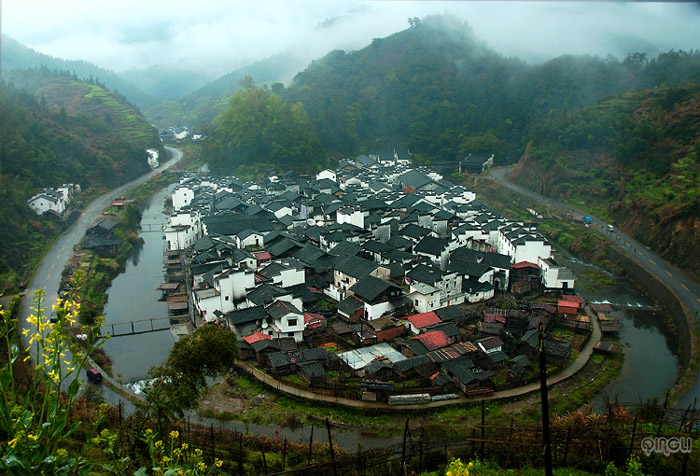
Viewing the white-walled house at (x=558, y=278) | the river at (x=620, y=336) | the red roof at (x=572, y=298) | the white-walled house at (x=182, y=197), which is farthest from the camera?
the white-walled house at (x=182, y=197)

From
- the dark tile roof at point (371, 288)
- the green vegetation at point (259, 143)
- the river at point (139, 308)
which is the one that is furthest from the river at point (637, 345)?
the green vegetation at point (259, 143)

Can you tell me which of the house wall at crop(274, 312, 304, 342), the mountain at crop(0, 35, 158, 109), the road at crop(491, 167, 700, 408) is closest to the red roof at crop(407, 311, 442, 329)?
the house wall at crop(274, 312, 304, 342)

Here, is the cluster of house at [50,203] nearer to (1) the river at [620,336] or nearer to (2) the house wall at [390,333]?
(1) the river at [620,336]

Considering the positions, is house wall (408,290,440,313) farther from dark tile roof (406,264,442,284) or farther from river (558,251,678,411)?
river (558,251,678,411)

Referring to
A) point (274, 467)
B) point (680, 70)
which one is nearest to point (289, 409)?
point (274, 467)

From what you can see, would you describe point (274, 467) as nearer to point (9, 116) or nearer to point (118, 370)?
Result: point (118, 370)

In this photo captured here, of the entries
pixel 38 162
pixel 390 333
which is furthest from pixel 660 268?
pixel 38 162
